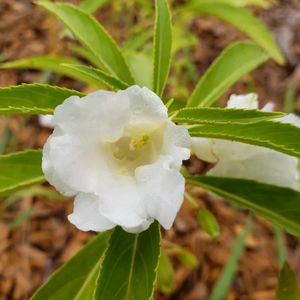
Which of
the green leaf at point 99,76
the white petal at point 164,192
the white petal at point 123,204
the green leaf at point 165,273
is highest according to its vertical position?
the green leaf at point 99,76

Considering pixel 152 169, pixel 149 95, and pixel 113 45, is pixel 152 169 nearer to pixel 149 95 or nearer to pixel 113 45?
pixel 149 95

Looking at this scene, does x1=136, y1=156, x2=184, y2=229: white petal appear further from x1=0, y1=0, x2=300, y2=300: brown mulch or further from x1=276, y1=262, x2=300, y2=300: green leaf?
x1=0, y1=0, x2=300, y2=300: brown mulch

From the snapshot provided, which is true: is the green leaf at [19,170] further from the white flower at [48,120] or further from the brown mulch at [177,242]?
the brown mulch at [177,242]

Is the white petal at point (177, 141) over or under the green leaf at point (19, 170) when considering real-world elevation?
over

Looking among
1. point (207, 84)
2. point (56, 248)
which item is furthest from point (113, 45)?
point (56, 248)

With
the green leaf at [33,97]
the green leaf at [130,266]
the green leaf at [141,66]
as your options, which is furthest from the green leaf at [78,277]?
the green leaf at [141,66]

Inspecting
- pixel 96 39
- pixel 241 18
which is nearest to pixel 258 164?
pixel 96 39

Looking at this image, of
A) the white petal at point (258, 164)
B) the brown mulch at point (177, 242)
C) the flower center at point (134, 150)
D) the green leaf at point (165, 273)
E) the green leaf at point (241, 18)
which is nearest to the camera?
the flower center at point (134, 150)
